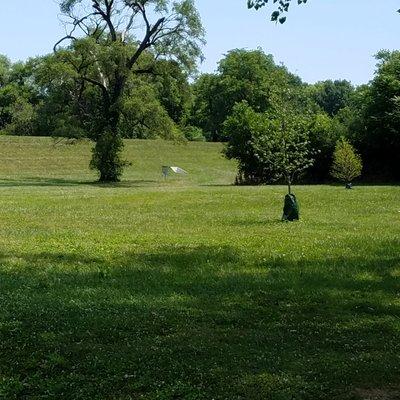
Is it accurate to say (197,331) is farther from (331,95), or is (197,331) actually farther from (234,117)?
(331,95)

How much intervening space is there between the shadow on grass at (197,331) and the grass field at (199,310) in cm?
2

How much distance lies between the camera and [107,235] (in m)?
14.4

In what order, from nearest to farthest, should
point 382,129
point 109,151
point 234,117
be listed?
point 382,129 → point 109,151 → point 234,117

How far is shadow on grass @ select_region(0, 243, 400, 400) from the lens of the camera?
5180 millimetres

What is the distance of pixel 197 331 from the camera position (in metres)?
6.52

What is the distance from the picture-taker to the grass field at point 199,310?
17.2 feet

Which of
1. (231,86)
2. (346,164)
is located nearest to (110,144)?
(346,164)

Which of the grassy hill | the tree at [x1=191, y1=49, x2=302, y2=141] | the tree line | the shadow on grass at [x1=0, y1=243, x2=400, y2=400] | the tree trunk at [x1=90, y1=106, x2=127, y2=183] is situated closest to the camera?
the shadow on grass at [x1=0, y1=243, x2=400, y2=400]

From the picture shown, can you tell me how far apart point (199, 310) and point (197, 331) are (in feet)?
2.90

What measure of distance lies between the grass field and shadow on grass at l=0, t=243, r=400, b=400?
0.02m

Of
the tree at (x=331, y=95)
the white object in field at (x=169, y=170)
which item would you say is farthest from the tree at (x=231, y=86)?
the white object in field at (x=169, y=170)

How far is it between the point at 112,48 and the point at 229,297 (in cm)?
3420

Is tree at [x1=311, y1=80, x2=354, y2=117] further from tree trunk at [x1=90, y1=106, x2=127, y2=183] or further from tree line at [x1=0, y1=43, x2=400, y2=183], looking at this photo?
tree trunk at [x1=90, y1=106, x2=127, y2=183]

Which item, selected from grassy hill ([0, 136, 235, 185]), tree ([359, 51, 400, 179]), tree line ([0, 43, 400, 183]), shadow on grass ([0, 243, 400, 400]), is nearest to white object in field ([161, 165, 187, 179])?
grassy hill ([0, 136, 235, 185])
